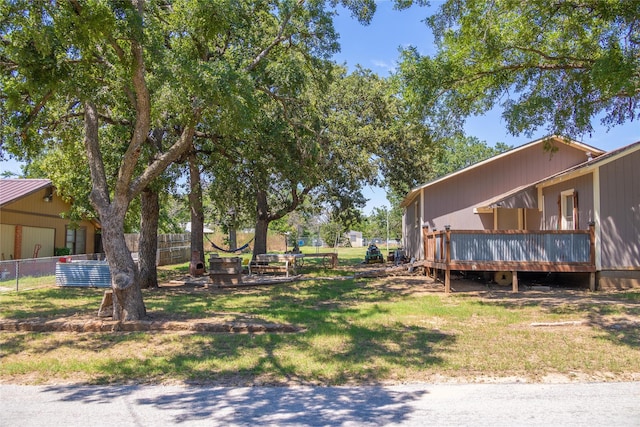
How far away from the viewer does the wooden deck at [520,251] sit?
1241 centimetres

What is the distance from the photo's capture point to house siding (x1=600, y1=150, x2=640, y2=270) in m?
12.3

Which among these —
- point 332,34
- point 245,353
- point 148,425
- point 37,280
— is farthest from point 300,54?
point 37,280

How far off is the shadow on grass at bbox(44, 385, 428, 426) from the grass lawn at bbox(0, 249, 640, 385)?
341mm

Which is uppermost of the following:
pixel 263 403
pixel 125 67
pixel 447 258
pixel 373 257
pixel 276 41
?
pixel 276 41

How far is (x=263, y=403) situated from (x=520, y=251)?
993 cm

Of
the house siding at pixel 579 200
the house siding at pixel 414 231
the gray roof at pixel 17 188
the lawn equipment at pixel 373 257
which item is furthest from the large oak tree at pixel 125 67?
the lawn equipment at pixel 373 257

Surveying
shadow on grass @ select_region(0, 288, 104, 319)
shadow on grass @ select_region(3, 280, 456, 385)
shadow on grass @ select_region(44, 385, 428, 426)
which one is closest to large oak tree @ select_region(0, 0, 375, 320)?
shadow on grass @ select_region(3, 280, 456, 385)

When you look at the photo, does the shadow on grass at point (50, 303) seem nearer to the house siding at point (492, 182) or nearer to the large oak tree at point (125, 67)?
the large oak tree at point (125, 67)

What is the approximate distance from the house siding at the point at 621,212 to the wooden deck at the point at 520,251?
1.84ft

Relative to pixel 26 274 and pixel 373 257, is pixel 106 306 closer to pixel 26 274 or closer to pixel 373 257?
pixel 26 274

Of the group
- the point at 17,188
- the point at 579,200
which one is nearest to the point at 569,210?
the point at 579,200

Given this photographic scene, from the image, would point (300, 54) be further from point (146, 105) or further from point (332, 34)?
point (146, 105)

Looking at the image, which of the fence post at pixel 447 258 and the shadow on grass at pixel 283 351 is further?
the fence post at pixel 447 258

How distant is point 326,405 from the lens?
15.2 ft
